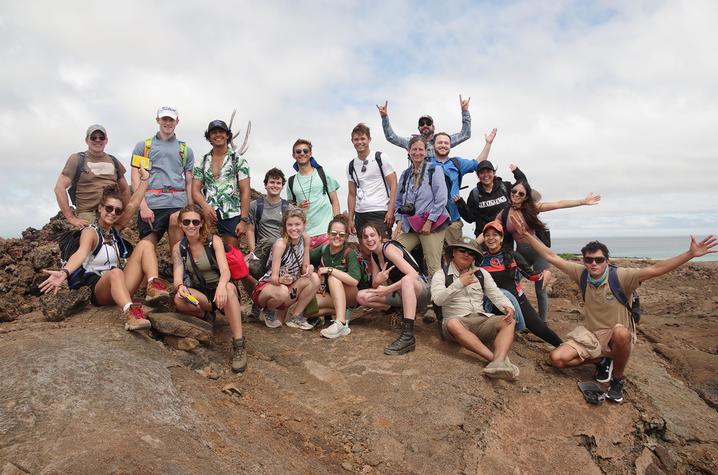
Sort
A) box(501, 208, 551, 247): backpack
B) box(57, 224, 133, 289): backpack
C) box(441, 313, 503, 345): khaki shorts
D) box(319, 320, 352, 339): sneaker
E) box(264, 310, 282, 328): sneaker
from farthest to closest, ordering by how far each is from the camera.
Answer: box(264, 310, 282, 328): sneaker → box(501, 208, 551, 247): backpack → box(319, 320, 352, 339): sneaker → box(441, 313, 503, 345): khaki shorts → box(57, 224, 133, 289): backpack

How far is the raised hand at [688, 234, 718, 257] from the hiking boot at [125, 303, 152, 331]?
20.9 ft

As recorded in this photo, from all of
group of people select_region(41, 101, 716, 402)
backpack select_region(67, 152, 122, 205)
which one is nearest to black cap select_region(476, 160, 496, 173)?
group of people select_region(41, 101, 716, 402)

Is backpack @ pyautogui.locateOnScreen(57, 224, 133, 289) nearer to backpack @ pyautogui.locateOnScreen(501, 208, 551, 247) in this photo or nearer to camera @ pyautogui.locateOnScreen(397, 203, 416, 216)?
→ camera @ pyautogui.locateOnScreen(397, 203, 416, 216)

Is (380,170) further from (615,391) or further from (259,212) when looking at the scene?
(615,391)

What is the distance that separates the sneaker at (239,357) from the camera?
5.83 metres

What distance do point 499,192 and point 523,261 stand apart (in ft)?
3.85

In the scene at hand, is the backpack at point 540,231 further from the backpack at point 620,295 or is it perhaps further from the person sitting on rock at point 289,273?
the person sitting on rock at point 289,273

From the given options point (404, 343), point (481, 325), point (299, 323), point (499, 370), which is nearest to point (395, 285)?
point (404, 343)

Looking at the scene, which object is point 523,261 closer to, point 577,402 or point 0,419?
point 577,402

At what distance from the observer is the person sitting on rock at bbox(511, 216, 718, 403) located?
6.03m

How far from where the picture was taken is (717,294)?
14.0 m

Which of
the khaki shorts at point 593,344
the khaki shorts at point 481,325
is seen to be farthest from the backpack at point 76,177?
the khaki shorts at point 593,344

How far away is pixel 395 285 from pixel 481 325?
4.28ft

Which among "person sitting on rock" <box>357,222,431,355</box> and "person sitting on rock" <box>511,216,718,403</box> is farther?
"person sitting on rock" <box>357,222,431,355</box>
